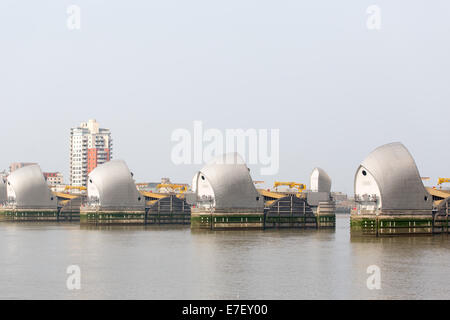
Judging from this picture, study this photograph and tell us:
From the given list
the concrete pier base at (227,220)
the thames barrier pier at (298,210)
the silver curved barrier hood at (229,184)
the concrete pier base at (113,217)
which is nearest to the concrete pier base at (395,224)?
the concrete pier base at (227,220)

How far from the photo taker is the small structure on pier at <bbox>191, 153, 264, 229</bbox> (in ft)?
345

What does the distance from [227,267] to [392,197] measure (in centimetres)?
3517

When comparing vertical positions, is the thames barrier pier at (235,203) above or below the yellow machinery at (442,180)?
below

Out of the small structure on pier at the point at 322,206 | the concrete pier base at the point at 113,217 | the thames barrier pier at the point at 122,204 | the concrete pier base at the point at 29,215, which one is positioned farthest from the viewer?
the concrete pier base at the point at 29,215

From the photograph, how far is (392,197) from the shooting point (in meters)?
87.8

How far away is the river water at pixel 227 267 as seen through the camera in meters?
46.1

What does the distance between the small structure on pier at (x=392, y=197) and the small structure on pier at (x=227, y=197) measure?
66.9 ft

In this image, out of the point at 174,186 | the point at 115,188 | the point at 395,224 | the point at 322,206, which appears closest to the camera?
the point at 395,224

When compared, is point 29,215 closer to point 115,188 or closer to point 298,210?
point 115,188

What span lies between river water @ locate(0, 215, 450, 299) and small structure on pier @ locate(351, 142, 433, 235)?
3.07m

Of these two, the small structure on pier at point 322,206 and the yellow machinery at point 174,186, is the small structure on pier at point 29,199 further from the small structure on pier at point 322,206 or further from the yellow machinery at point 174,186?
the small structure on pier at point 322,206

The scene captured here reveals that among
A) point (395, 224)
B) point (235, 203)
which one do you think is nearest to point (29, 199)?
point (235, 203)

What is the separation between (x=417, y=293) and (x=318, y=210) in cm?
6832

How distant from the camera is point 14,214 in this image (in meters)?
150
